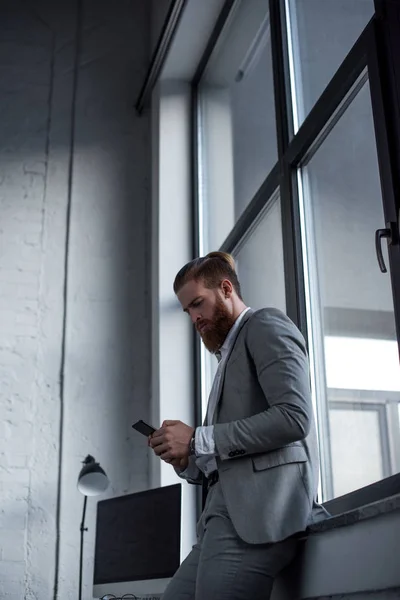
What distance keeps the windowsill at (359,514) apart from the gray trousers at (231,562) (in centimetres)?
7

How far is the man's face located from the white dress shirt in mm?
22

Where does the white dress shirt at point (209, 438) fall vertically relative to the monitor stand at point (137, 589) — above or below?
above

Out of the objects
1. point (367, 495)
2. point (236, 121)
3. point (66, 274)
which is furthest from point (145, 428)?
point (66, 274)

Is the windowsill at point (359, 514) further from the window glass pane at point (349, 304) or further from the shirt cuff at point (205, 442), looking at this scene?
the window glass pane at point (349, 304)

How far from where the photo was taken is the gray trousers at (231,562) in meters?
1.73

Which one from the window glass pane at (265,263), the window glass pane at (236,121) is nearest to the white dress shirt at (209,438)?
the window glass pane at (265,263)

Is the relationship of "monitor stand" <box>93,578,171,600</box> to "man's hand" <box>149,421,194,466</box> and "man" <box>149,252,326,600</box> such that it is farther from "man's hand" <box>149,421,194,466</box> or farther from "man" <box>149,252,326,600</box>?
"man's hand" <box>149,421,194,466</box>

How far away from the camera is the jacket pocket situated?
5.98 ft

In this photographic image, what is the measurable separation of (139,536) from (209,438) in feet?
5.53

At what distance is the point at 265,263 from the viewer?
11.5 ft

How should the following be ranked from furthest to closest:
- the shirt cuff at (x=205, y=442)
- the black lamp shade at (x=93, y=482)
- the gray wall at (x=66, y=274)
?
1. the gray wall at (x=66, y=274)
2. the black lamp shade at (x=93, y=482)
3. the shirt cuff at (x=205, y=442)

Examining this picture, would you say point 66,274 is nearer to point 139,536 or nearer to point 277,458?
point 139,536

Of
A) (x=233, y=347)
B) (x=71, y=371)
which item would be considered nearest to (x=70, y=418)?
(x=71, y=371)

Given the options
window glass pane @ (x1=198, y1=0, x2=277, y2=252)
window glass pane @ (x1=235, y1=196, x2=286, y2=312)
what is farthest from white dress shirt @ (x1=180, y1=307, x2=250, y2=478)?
window glass pane @ (x1=198, y1=0, x2=277, y2=252)
